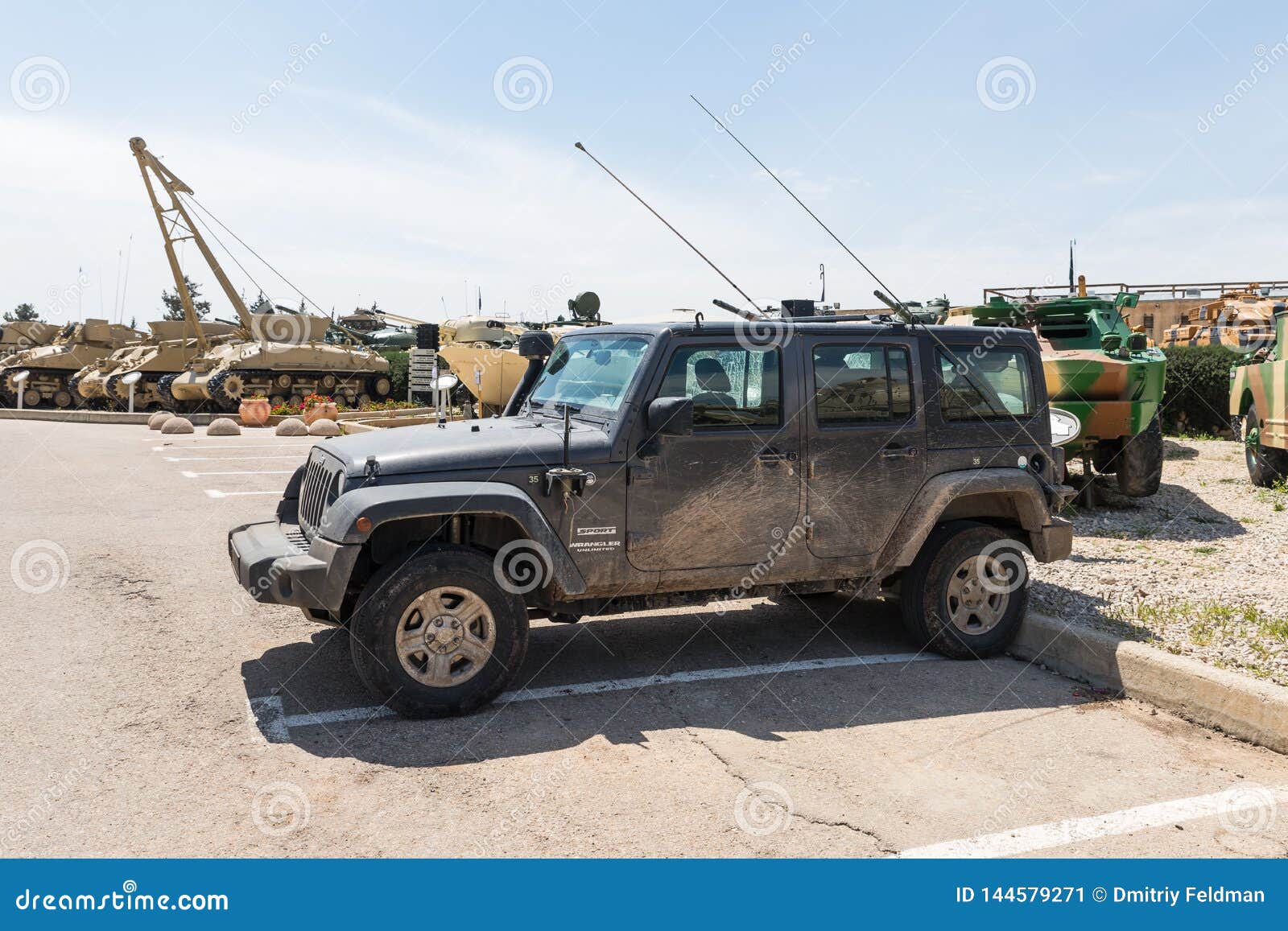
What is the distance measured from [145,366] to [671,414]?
28.0m

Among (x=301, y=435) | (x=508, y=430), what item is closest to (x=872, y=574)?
(x=508, y=430)

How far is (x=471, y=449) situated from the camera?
472 centimetres

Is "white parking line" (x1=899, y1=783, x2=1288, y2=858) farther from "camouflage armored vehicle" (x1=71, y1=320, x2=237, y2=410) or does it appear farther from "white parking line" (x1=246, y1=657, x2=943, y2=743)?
"camouflage armored vehicle" (x1=71, y1=320, x2=237, y2=410)

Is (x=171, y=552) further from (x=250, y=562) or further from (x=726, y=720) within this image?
(x=726, y=720)

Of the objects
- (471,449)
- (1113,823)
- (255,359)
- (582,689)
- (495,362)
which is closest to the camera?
(1113,823)

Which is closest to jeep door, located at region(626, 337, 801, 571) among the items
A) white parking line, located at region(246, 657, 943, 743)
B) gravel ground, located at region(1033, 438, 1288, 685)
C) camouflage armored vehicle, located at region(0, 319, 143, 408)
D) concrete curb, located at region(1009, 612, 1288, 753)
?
white parking line, located at region(246, 657, 943, 743)

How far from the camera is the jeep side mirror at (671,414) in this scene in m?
4.67

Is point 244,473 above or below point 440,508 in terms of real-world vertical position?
below

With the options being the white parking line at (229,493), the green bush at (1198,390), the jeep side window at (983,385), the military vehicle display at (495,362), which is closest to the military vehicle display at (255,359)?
the military vehicle display at (495,362)

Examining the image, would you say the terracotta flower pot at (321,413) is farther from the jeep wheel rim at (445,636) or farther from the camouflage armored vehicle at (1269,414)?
the jeep wheel rim at (445,636)

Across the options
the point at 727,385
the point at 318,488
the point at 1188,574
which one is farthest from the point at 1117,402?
the point at 318,488

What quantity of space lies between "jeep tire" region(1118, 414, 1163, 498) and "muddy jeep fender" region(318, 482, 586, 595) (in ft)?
23.3

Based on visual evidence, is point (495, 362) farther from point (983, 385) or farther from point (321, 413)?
point (983, 385)

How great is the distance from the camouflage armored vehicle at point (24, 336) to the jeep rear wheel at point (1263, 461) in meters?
37.5
